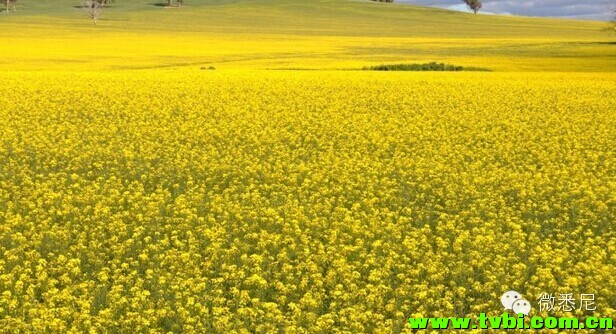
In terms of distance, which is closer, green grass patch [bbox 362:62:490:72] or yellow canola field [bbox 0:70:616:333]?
yellow canola field [bbox 0:70:616:333]

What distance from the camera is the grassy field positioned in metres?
8.07

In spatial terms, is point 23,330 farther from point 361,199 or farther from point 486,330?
point 361,199

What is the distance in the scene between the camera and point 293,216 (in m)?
11.0

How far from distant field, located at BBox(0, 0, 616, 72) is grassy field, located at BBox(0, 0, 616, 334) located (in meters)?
18.4

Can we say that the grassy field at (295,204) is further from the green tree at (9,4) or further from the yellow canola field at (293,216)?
the green tree at (9,4)

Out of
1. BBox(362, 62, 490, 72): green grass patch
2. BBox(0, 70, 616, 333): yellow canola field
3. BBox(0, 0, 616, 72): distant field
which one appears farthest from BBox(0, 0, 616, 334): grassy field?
BBox(0, 0, 616, 72): distant field

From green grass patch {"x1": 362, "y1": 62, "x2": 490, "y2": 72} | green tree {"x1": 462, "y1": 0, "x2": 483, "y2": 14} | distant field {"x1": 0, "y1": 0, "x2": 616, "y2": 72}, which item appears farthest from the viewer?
green tree {"x1": 462, "y1": 0, "x2": 483, "y2": 14}

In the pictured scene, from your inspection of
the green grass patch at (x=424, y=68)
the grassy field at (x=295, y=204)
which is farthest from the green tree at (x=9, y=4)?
the grassy field at (x=295, y=204)

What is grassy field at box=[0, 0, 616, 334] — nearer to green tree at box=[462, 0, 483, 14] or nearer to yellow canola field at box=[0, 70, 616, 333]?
yellow canola field at box=[0, 70, 616, 333]

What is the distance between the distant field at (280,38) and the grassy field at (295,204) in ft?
60.2

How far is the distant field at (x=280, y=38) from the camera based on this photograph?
49.1 m

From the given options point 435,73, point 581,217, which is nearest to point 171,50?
point 435,73

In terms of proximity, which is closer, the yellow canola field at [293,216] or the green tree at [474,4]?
the yellow canola field at [293,216]

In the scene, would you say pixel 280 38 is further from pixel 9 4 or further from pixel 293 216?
pixel 293 216
